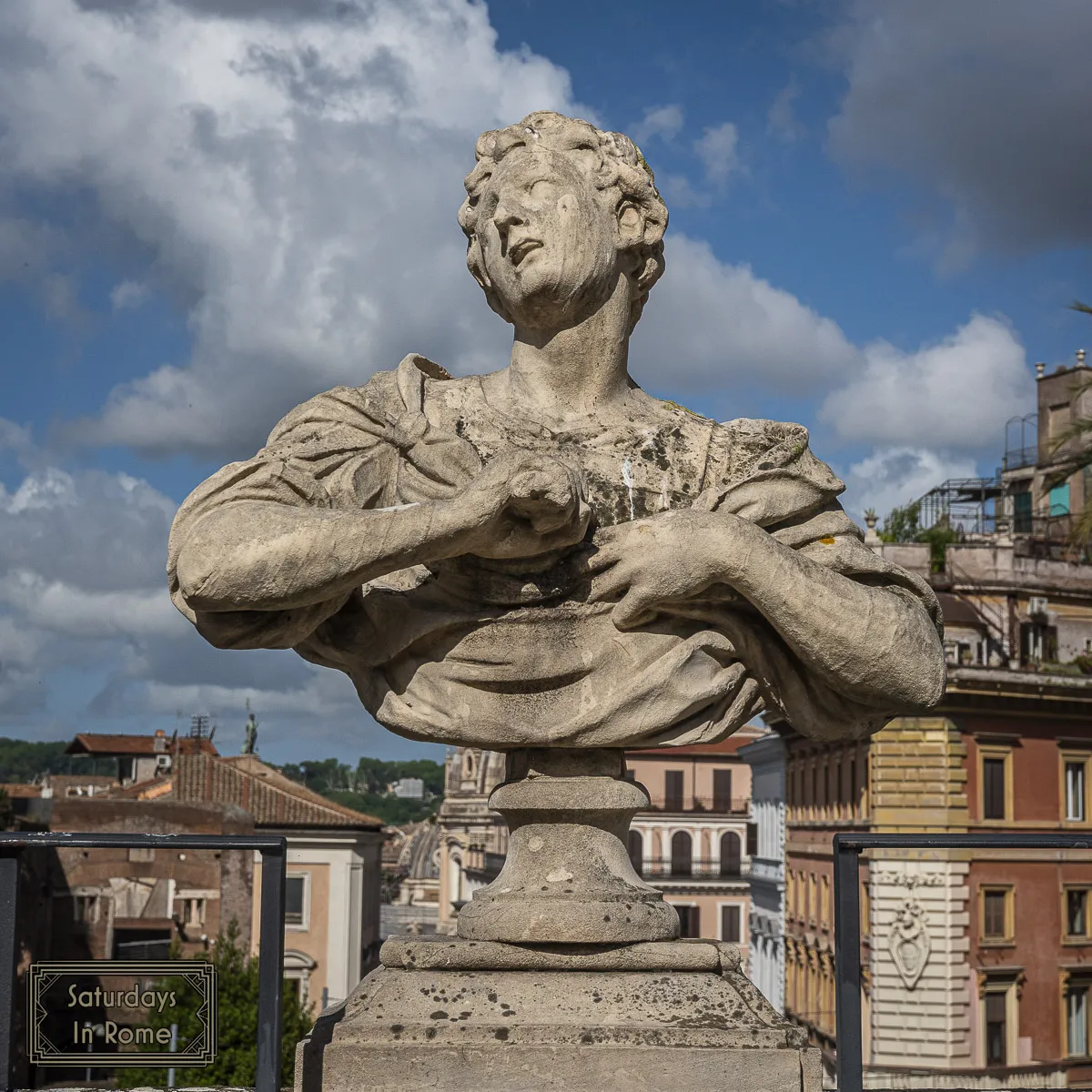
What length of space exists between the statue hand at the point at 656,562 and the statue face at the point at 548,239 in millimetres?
802

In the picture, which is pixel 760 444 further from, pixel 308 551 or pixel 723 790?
pixel 723 790

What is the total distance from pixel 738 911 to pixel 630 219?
71025 millimetres

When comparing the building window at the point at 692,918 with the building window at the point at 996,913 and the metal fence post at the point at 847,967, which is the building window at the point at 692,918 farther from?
the metal fence post at the point at 847,967

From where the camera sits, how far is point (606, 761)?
527 cm

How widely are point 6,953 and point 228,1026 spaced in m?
24.5

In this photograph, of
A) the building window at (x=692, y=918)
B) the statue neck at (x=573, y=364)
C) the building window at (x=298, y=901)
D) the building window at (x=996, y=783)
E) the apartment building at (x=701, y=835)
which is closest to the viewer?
the statue neck at (x=573, y=364)

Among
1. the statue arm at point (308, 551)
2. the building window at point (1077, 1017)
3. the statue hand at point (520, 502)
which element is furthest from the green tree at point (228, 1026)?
the building window at point (1077, 1017)


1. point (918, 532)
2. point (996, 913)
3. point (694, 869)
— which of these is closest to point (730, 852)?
point (694, 869)

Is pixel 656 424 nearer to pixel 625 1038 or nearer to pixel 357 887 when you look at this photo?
pixel 625 1038

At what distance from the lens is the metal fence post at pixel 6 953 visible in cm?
494

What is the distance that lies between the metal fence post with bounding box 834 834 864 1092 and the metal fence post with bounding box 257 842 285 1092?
63.4 inches

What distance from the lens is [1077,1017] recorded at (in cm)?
4409

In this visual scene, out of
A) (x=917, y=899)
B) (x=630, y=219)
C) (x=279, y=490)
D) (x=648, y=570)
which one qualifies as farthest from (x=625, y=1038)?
(x=917, y=899)

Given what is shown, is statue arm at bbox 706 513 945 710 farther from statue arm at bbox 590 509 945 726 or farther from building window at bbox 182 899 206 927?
building window at bbox 182 899 206 927
